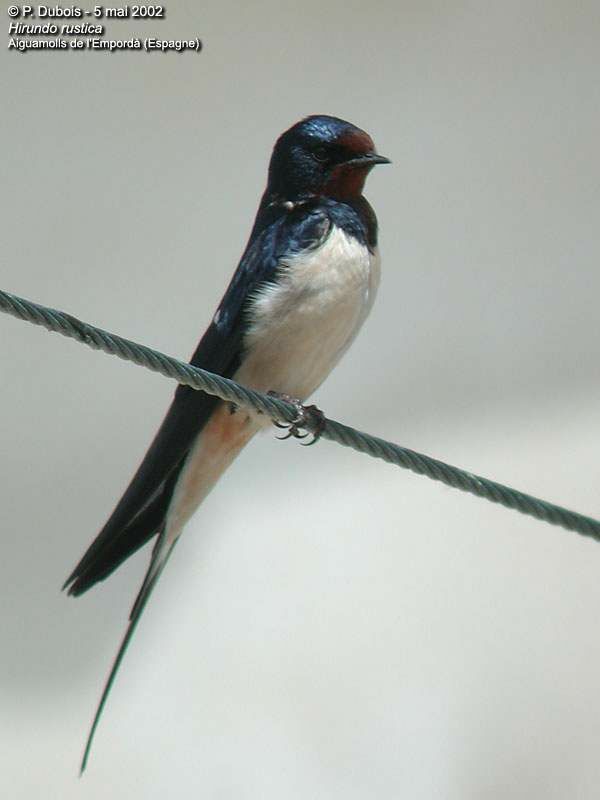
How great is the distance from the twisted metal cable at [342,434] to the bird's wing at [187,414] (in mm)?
384

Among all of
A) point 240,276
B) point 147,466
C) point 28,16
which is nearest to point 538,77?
point 28,16

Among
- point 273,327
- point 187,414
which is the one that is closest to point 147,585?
point 187,414

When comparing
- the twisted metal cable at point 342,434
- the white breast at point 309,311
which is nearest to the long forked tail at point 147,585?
the white breast at point 309,311

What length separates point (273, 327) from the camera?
1866mm

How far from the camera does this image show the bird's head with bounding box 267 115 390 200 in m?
1.96

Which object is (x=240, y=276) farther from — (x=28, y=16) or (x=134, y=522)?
(x=28, y=16)

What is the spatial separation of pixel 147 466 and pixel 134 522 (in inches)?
3.8

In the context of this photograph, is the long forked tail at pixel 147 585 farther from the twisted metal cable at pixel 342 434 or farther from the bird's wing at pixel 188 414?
the twisted metal cable at pixel 342 434

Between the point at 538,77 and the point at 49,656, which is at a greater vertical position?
the point at 538,77

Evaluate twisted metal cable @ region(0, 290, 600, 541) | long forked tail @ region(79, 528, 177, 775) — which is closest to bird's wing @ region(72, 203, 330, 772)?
Answer: long forked tail @ region(79, 528, 177, 775)

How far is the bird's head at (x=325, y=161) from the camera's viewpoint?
1957 millimetres

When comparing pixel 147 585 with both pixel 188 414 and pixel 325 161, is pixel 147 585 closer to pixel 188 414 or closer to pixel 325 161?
pixel 188 414

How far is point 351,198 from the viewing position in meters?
1.96

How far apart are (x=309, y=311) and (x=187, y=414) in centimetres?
20
